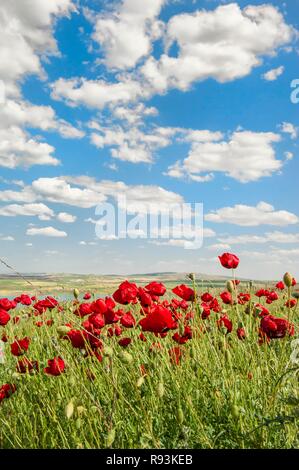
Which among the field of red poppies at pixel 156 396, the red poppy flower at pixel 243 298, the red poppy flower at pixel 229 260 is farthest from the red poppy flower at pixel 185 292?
the red poppy flower at pixel 243 298

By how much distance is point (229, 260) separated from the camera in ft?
9.78

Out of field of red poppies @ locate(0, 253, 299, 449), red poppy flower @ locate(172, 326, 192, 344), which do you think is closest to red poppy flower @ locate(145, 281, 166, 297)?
field of red poppies @ locate(0, 253, 299, 449)

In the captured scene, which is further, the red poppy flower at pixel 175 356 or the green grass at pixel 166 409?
the red poppy flower at pixel 175 356

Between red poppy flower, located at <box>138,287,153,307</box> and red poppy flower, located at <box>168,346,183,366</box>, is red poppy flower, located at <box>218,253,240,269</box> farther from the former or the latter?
red poppy flower, located at <box>168,346,183,366</box>

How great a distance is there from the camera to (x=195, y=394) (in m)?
2.87

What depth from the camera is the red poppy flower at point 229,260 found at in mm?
2953

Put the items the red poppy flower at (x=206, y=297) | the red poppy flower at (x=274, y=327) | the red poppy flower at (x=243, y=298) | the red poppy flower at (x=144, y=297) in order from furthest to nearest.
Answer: the red poppy flower at (x=243, y=298) < the red poppy flower at (x=206, y=297) < the red poppy flower at (x=144, y=297) < the red poppy flower at (x=274, y=327)

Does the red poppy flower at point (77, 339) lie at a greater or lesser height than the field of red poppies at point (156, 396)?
greater

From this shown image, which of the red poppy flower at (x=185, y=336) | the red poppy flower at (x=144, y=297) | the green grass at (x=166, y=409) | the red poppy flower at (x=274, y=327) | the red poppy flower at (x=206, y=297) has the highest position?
the red poppy flower at (x=144, y=297)

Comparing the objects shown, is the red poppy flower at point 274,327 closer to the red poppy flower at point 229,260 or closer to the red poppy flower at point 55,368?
the red poppy flower at point 229,260

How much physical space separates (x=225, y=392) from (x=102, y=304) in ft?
3.16
